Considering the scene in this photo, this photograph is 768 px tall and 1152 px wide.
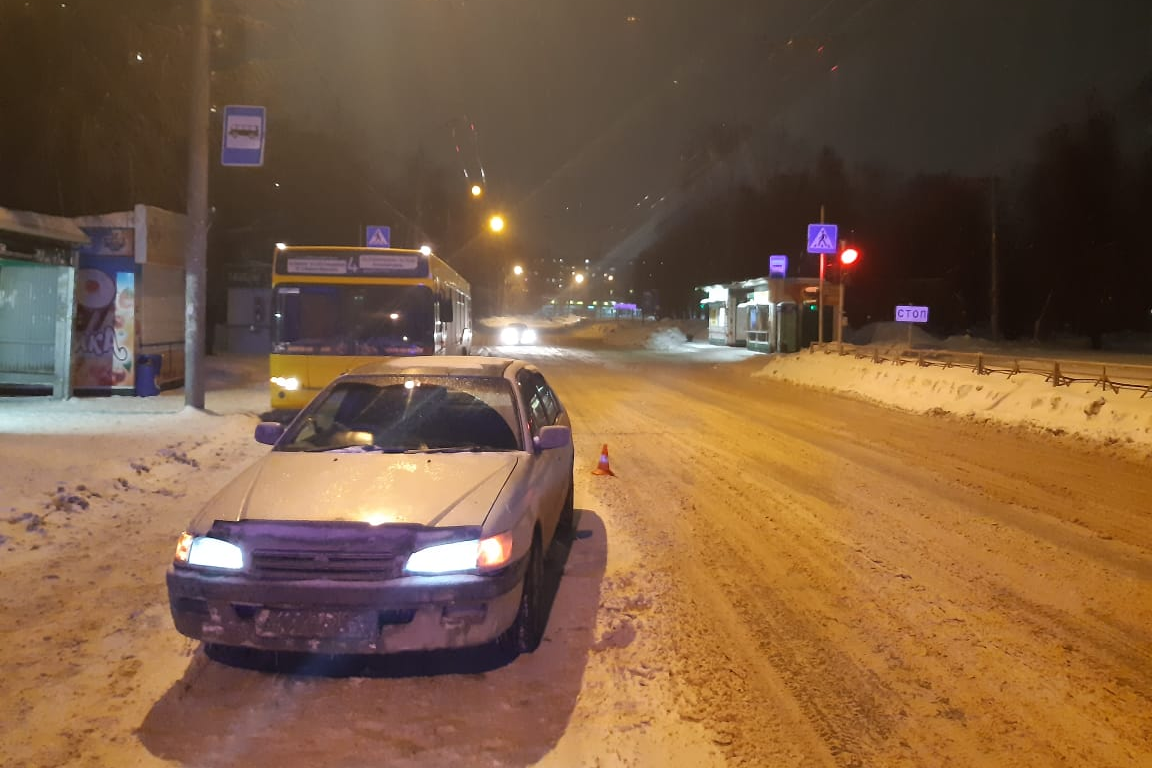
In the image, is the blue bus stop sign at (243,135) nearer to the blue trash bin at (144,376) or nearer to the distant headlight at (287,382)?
the distant headlight at (287,382)

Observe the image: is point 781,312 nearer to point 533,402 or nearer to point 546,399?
point 546,399

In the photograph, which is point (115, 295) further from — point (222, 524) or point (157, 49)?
point (222, 524)

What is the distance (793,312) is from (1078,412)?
3093cm

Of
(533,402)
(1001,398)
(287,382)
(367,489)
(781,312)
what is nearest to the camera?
(367,489)

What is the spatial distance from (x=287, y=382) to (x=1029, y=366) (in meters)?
14.8

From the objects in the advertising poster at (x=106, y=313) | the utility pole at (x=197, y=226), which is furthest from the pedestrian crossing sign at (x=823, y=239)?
the advertising poster at (x=106, y=313)

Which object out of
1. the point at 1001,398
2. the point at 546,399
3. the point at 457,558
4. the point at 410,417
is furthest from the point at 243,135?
the point at 1001,398

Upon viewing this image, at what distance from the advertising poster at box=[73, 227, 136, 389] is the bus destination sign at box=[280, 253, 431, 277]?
4.87 m

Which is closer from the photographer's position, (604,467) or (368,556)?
(368,556)

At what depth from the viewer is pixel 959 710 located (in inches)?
165

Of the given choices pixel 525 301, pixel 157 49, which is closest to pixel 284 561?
pixel 157 49

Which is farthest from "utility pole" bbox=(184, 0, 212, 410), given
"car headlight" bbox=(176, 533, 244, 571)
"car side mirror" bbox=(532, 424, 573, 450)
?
"car headlight" bbox=(176, 533, 244, 571)

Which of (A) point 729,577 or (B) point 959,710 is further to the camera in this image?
(A) point 729,577

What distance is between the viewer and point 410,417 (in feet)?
19.8
